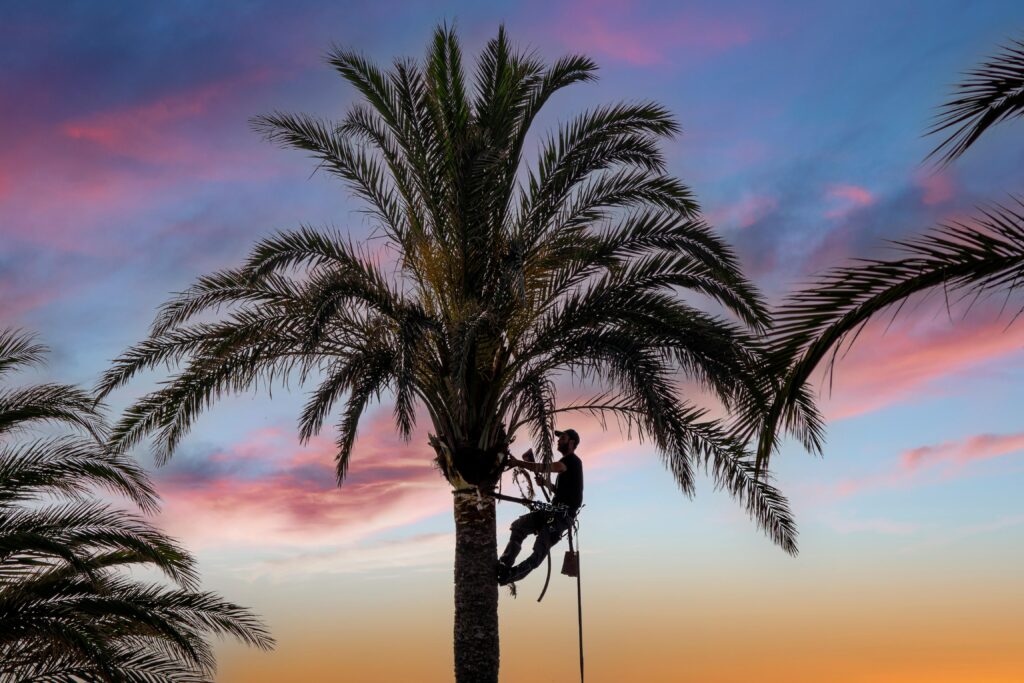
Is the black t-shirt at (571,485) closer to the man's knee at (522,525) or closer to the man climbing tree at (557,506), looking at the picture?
the man climbing tree at (557,506)

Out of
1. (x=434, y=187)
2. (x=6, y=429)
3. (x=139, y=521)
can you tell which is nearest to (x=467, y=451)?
(x=434, y=187)

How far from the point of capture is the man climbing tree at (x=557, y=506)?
566 inches

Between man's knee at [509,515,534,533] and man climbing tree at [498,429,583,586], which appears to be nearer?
man climbing tree at [498,429,583,586]

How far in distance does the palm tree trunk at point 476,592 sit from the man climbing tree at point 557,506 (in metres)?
0.37

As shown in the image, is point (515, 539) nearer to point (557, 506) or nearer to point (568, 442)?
point (557, 506)

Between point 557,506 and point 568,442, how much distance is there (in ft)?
2.86

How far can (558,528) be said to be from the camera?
14.4 metres

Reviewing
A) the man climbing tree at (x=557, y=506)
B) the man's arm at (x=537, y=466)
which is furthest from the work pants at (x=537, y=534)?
the man's arm at (x=537, y=466)

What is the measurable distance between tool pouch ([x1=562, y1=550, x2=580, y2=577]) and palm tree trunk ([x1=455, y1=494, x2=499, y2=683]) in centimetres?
97

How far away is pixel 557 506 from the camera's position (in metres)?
14.4

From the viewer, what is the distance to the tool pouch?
577 inches

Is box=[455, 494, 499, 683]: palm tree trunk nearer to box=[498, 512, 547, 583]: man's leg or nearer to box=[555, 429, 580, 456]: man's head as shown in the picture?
box=[498, 512, 547, 583]: man's leg

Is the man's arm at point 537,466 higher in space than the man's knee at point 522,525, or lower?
higher

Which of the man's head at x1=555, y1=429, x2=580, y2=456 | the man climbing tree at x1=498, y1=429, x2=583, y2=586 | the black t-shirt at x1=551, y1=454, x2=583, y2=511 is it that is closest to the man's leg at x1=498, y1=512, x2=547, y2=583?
the man climbing tree at x1=498, y1=429, x2=583, y2=586
